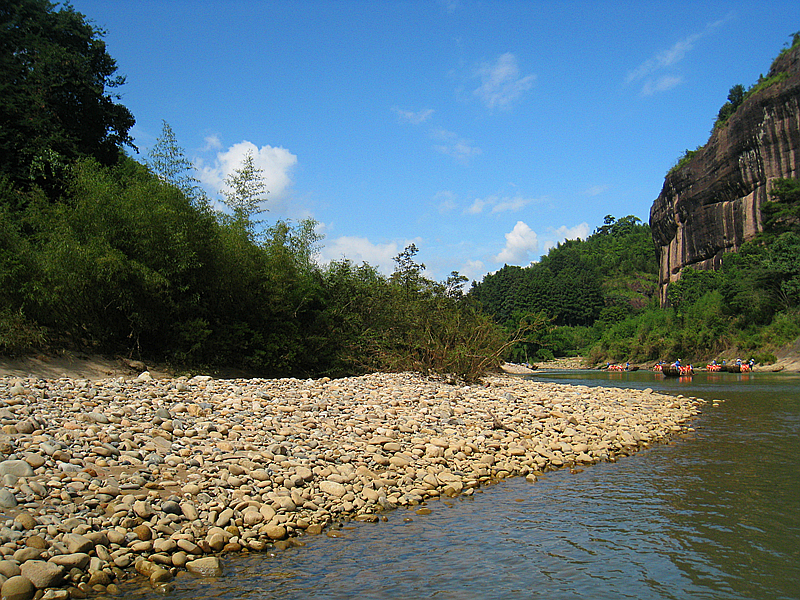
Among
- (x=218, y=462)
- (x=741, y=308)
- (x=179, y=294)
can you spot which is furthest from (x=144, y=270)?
(x=741, y=308)

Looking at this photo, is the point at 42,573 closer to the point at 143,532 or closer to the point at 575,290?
the point at 143,532

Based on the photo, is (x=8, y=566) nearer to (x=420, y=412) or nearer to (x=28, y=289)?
(x=420, y=412)

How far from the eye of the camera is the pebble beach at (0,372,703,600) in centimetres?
480

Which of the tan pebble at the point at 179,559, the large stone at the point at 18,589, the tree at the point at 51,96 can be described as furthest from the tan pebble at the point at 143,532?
the tree at the point at 51,96

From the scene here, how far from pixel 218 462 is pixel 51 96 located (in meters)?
16.2

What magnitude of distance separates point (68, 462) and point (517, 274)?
99.8 m

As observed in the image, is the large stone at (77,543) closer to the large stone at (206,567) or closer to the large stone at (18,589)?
the large stone at (18,589)

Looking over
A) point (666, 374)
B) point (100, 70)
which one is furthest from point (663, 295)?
point (100, 70)

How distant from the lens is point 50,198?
53.9 ft

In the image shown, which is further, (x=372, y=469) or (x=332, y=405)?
(x=332, y=405)

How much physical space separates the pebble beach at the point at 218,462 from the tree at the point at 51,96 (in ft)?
32.5

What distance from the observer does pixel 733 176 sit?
188 feet

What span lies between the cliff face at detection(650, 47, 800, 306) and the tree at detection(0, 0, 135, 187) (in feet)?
179

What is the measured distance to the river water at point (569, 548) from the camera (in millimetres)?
4629
